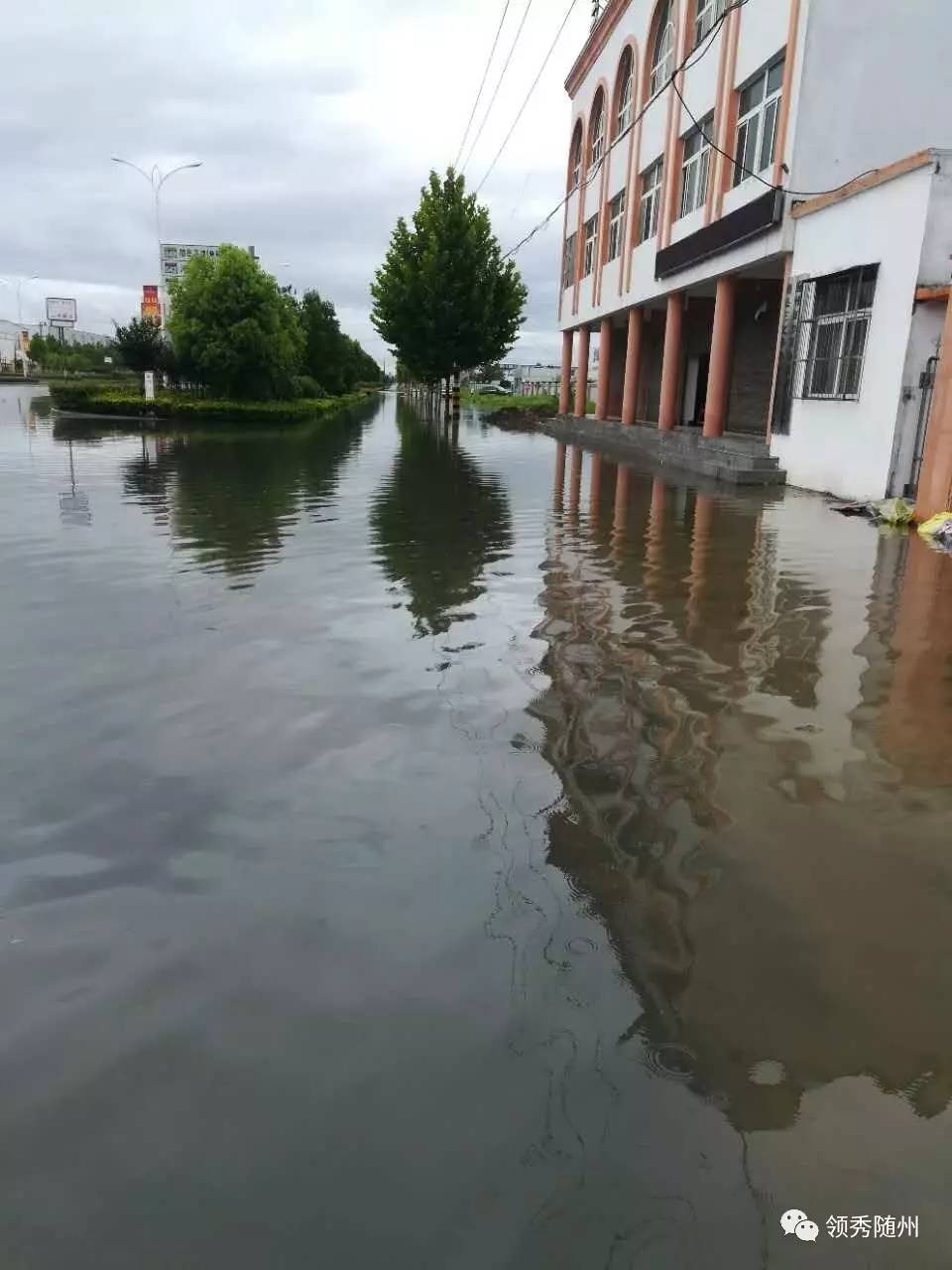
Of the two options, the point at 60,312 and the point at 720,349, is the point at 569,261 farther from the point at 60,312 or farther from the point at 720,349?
the point at 60,312

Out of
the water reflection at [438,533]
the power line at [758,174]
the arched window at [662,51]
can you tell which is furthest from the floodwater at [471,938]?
the arched window at [662,51]

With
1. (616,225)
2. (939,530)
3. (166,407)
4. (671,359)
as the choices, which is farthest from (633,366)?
(939,530)

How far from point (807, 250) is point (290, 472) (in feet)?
33.0

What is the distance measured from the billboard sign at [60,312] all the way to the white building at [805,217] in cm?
9763

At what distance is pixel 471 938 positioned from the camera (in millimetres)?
3043

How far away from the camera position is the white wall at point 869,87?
15.6 meters

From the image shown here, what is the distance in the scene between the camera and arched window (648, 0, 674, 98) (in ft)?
80.0

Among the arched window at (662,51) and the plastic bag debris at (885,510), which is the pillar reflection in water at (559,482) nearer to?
the plastic bag debris at (885,510)

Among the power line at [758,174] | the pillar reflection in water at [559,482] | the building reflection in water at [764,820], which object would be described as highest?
the power line at [758,174]

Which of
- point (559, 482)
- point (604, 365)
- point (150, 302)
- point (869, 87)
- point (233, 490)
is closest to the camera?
point (233, 490)

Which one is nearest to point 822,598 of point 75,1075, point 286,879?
point 286,879

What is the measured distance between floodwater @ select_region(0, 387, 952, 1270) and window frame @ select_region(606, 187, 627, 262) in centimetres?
2621

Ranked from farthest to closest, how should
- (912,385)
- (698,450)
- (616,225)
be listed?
(616,225) < (698,450) < (912,385)

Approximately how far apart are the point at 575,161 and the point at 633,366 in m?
13.1
